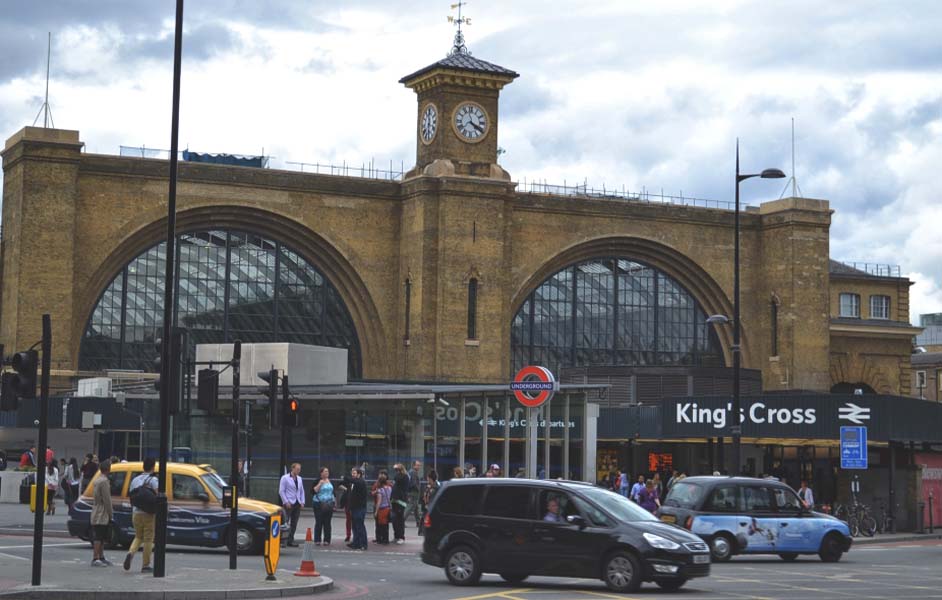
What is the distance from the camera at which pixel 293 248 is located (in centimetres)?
6562

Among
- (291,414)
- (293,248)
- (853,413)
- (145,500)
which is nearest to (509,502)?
(145,500)

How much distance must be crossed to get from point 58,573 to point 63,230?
38749 millimetres

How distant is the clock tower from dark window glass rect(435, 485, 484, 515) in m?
41.5

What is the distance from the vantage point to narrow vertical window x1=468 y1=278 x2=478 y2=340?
64625 millimetres

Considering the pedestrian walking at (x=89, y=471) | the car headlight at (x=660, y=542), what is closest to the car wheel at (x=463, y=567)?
the car headlight at (x=660, y=542)

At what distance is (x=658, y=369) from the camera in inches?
2435

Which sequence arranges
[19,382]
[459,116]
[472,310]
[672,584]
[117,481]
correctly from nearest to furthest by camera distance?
[19,382]
[672,584]
[117,481]
[472,310]
[459,116]

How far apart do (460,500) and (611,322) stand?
4756 cm

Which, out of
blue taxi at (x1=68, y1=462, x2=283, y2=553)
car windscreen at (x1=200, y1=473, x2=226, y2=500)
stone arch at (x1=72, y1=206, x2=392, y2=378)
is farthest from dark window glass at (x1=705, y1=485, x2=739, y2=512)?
stone arch at (x1=72, y1=206, x2=392, y2=378)

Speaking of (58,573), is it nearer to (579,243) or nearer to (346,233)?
(346,233)

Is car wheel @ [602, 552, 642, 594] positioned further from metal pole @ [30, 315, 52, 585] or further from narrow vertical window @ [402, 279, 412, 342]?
narrow vertical window @ [402, 279, 412, 342]

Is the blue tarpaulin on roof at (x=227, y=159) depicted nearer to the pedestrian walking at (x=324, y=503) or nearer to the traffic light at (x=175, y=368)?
the pedestrian walking at (x=324, y=503)

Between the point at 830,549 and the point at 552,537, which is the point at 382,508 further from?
the point at 552,537

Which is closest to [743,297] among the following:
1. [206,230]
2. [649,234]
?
[649,234]
